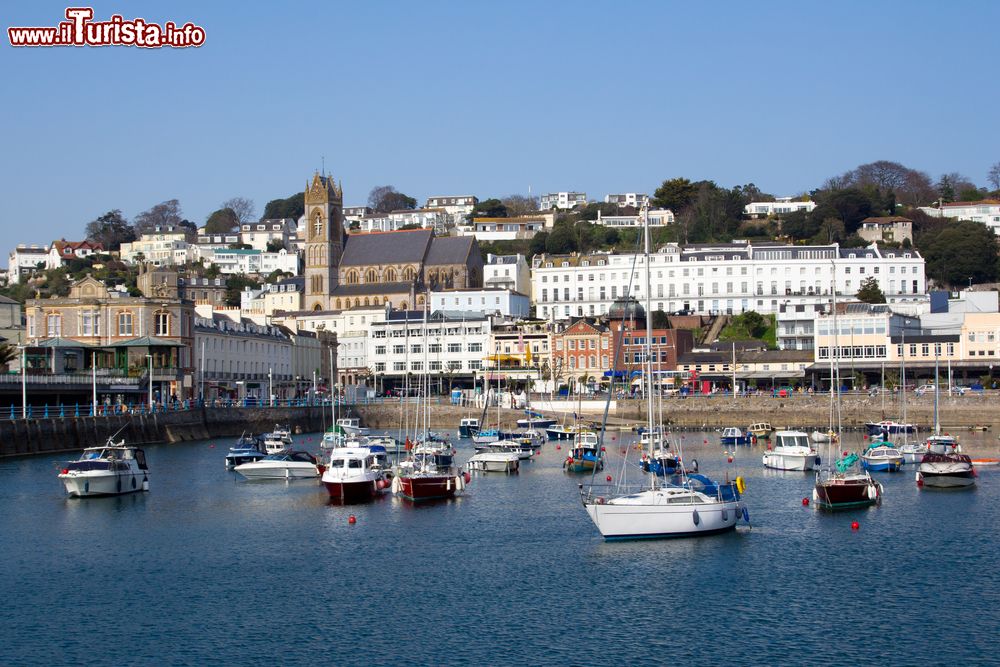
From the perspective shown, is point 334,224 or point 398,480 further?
point 334,224

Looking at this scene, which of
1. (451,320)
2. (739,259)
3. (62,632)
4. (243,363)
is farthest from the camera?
(739,259)

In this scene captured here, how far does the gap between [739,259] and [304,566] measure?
386ft

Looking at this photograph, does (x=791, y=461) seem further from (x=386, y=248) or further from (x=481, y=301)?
(x=386, y=248)

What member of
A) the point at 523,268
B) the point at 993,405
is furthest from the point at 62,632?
the point at 523,268

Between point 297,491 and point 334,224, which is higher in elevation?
point 334,224

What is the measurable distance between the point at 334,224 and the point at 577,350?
229ft

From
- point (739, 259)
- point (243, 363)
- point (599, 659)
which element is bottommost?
point (599, 659)

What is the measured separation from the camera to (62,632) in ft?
101

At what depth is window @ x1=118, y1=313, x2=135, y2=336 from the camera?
323ft

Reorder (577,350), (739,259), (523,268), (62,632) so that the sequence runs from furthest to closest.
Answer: (523,268)
(739,259)
(577,350)
(62,632)

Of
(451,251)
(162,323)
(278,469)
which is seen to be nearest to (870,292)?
(451,251)

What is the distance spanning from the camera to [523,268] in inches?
6683

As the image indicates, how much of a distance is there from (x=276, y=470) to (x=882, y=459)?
30.4 metres

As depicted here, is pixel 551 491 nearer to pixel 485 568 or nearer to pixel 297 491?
pixel 297 491
